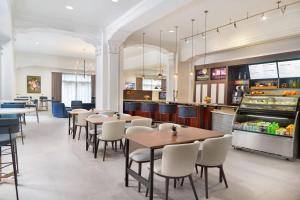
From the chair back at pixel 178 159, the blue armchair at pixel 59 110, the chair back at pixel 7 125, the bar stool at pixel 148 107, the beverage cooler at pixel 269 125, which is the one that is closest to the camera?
the chair back at pixel 178 159

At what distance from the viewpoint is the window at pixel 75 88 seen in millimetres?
14459

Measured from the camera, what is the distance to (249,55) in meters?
7.15

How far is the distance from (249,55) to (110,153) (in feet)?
18.6

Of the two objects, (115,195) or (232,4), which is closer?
(115,195)

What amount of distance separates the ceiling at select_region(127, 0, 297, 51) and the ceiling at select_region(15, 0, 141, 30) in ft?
4.89

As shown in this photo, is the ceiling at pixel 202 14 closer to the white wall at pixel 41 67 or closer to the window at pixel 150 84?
the white wall at pixel 41 67

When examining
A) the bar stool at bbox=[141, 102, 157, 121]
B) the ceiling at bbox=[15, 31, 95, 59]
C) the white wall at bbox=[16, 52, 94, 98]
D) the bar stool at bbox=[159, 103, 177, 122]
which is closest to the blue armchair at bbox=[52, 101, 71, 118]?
the ceiling at bbox=[15, 31, 95, 59]

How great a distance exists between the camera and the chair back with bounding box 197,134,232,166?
8.82 ft

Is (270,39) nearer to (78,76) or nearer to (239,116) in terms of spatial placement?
(239,116)

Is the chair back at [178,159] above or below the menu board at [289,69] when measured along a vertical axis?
below

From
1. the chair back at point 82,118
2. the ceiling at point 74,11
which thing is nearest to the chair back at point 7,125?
the chair back at point 82,118

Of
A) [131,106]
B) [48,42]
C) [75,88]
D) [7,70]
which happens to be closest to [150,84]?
[75,88]

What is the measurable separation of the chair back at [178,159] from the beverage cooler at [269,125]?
3049 millimetres

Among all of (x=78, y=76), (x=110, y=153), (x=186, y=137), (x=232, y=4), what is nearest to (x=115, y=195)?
(x=186, y=137)
